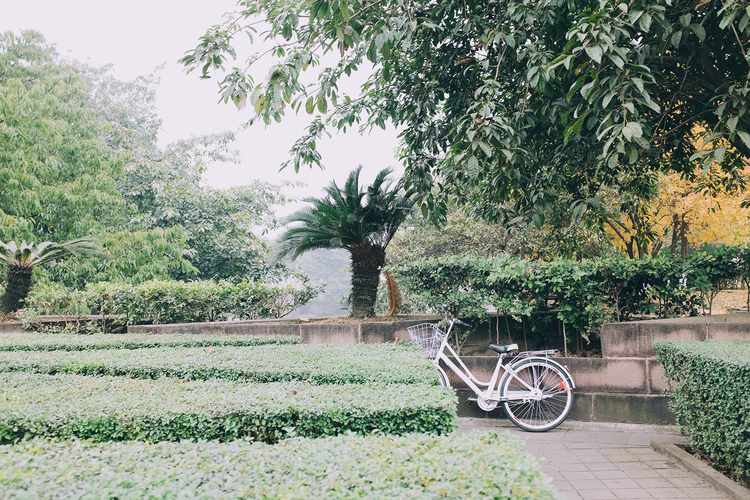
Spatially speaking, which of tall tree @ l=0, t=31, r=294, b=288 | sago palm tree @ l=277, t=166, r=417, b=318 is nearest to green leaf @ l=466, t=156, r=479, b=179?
sago palm tree @ l=277, t=166, r=417, b=318

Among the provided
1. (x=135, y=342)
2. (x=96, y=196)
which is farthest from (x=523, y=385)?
(x=96, y=196)

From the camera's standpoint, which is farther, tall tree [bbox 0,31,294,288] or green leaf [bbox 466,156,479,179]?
tall tree [bbox 0,31,294,288]

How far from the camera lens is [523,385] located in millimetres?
6211

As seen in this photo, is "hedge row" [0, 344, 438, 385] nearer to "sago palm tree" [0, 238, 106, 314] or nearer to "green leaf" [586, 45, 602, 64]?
"green leaf" [586, 45, 602, 64]

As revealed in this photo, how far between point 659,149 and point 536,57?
250cm

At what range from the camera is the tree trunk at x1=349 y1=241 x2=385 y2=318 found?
880cm

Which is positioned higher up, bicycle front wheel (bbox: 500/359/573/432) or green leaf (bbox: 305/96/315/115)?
green leaf (bbox: 305/96/315/115)

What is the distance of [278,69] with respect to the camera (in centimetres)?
479

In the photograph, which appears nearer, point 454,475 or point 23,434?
point 454,475

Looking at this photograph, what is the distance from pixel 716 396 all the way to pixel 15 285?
43.0 feet

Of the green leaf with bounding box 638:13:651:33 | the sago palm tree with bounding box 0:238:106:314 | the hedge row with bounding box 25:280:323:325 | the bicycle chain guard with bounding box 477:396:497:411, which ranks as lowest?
the bicycle chain guard with bounding box 477:396:497:411

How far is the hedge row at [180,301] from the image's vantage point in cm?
906

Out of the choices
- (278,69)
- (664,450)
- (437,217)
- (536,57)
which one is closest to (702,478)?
(664,450)

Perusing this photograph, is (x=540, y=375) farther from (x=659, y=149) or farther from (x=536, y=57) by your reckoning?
(x=536, y=57)
